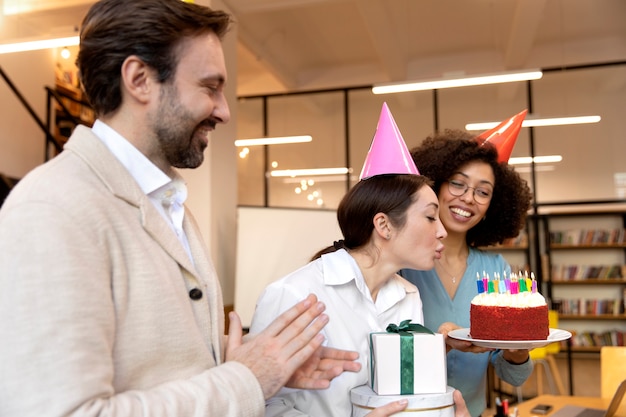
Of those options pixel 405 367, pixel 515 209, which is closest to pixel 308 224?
pixel 515 209

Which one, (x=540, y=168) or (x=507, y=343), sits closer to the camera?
(x=507, y=343)

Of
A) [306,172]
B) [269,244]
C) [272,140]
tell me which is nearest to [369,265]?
[269,244]

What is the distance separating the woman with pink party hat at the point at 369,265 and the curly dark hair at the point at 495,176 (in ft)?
1.32

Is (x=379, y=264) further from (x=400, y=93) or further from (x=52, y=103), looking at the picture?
(x=52, y=103)

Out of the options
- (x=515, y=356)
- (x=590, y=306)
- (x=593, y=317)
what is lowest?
(x=593, y=317)

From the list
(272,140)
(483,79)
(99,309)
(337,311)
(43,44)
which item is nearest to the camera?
(99,309)

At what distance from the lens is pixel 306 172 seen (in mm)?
8312

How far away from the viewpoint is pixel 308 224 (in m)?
4.93

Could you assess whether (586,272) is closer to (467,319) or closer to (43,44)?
(467,319)

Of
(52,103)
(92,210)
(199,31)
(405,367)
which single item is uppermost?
(52,103)

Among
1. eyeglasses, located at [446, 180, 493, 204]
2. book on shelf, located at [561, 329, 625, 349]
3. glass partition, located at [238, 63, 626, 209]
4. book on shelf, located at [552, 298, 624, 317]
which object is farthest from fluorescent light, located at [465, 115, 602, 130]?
eyeglasses, located at [446, 180, 493, 204]

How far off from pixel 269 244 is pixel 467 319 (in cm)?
279

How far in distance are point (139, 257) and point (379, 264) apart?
0.98 m

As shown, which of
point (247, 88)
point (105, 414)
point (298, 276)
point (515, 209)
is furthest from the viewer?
point (247, 88)
